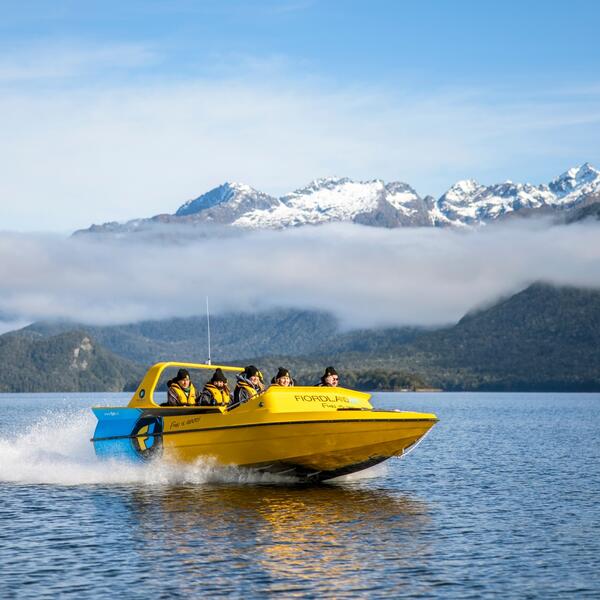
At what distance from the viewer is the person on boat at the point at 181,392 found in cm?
3234

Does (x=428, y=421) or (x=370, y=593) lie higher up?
(x=428, y=421)

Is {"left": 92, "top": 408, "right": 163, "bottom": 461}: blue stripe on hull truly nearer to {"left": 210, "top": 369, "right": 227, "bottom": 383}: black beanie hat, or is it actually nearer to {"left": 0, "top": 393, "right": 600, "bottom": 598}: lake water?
{"left": 0, "top": 393, "right": 600, "bottom": 598}: lake water

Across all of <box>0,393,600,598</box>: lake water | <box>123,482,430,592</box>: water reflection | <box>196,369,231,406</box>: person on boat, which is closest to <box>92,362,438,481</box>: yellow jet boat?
<box>196,369,231,406</box>: person on boat

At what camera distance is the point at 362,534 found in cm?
2427

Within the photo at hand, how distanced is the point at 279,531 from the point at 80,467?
1409cm

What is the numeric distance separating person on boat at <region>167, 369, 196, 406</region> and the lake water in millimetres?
2005

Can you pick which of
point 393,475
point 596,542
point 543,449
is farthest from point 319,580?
point 543,449

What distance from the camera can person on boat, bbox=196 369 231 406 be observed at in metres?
31.7

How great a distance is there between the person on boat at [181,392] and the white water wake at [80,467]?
6.12 feet

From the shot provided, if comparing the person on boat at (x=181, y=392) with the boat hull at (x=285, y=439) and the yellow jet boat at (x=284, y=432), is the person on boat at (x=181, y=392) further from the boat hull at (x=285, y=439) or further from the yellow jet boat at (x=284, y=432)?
the boat hull at (x=285, y=439)

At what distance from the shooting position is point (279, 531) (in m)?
24.5

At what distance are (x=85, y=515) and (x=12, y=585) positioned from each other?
8727 mm

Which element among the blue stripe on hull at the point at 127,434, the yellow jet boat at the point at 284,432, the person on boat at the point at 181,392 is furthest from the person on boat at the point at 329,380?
the blue stripe on hull at the point at 127,434

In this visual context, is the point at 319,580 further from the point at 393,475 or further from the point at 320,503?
the point at 393,475
